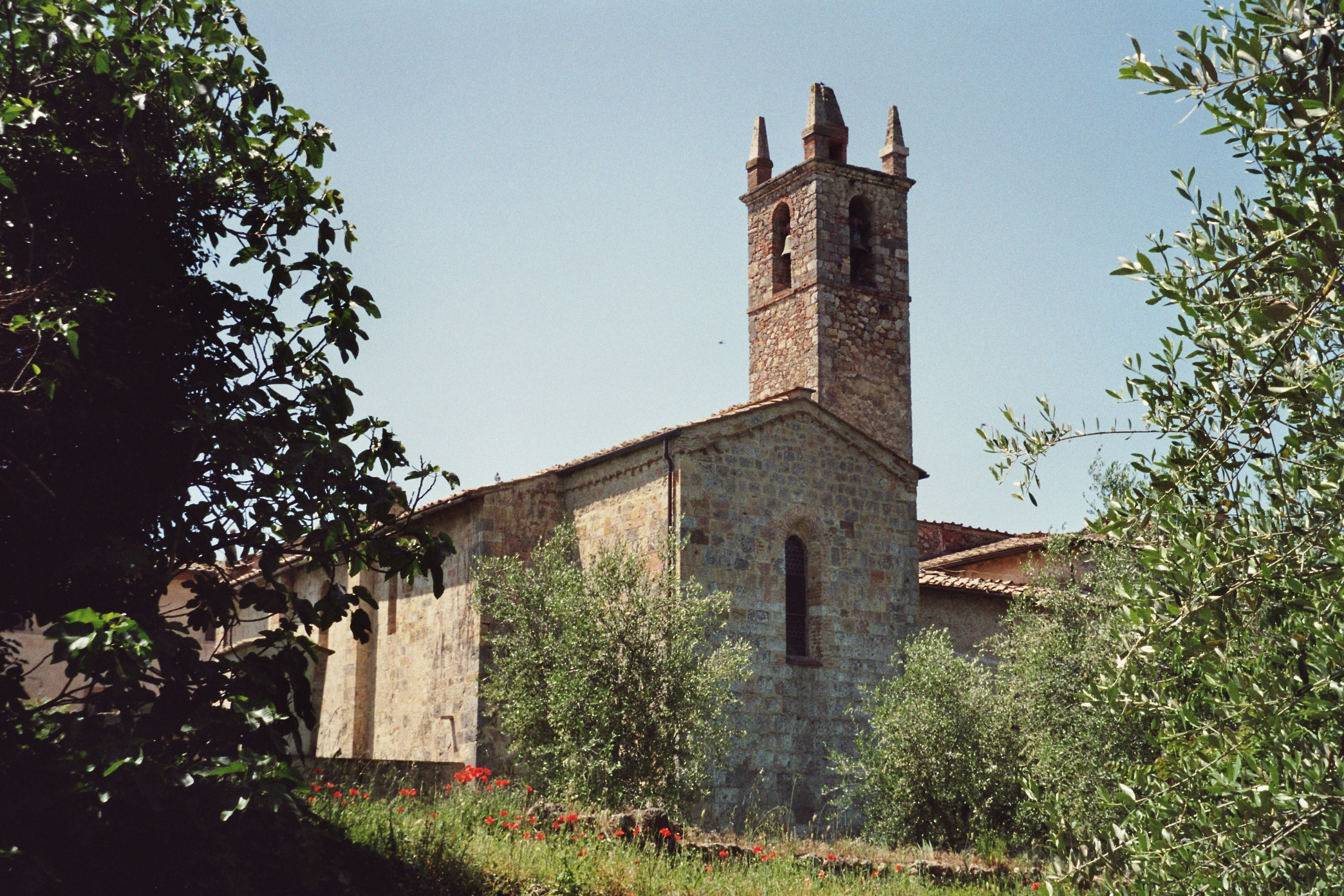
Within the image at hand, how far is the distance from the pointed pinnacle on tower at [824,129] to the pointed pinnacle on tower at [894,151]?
4.19ft

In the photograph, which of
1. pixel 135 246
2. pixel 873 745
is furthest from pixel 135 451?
pixel 873 745

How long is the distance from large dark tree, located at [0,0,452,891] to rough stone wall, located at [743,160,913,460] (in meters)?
16.7

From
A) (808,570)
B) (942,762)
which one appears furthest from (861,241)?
(942,762)

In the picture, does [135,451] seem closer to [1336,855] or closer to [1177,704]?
[1177,704]

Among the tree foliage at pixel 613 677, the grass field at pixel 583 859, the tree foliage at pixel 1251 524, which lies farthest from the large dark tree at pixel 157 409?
the tree foliage at pixel 613 677

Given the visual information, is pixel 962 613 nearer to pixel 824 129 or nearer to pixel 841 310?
pixel 841 310

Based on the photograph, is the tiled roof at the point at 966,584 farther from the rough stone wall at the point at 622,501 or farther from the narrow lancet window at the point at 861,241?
the narrow lancet window at the point at 861,241

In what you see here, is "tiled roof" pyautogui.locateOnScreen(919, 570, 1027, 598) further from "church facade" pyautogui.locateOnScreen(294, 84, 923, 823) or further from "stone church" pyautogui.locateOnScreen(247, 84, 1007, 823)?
"church facade" pyautogui.locateOnScreen(294, 84, 923, 823)

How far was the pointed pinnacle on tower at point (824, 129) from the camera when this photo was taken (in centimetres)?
2502

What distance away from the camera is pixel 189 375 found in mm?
7980

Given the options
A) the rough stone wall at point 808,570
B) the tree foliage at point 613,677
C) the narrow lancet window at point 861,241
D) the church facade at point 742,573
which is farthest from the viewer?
the narrow lancet window at point 861,241

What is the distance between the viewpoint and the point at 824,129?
2509 centimetres

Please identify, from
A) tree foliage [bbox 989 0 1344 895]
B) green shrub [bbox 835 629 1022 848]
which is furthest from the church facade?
tree foliage [bbox 989 0 1344 895]

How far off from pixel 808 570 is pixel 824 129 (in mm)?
10524
